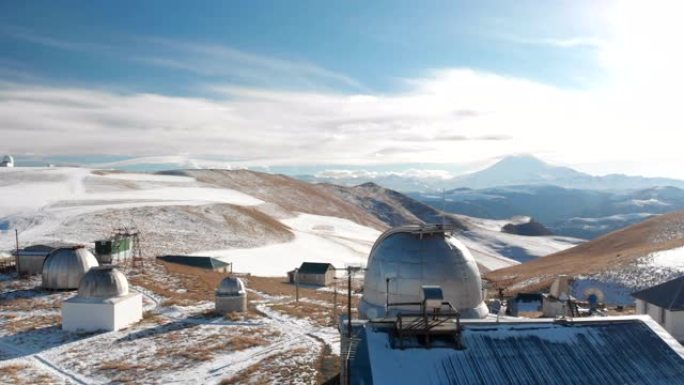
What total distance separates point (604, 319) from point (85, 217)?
73.8m

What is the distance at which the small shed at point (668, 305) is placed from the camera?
3559cm

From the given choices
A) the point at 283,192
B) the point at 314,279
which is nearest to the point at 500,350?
the point at 314,279

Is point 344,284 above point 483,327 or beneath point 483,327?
beneath

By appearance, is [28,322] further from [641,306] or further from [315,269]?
[641,306]

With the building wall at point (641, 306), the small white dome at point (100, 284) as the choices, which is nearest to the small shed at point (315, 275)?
the small white dome at point (100, 284)

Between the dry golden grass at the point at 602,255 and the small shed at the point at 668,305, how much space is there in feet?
76.4

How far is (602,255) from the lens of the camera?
8531 centimetres

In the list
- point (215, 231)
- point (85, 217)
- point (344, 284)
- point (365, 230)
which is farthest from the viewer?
point (365, 230)

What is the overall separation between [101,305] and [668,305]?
132 ft

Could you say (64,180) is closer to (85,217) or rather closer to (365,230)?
(85,217)

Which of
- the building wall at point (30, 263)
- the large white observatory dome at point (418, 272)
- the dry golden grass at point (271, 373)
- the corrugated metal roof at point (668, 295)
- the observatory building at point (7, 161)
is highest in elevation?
the observatory building at point (7, 161)

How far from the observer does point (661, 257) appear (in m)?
62.3

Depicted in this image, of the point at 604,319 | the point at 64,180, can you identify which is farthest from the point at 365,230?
the point at 604,319

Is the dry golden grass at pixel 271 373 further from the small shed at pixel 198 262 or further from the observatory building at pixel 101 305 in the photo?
the small shed at pixel 198 262
